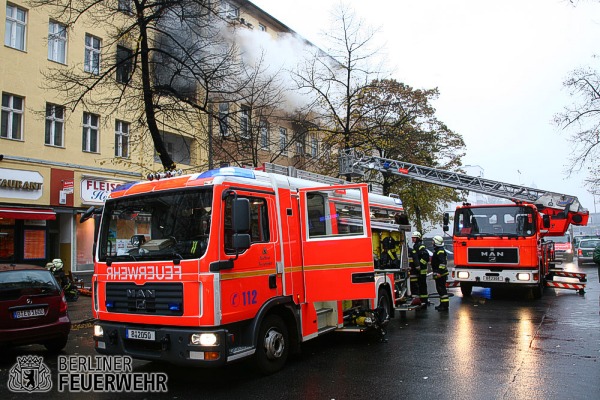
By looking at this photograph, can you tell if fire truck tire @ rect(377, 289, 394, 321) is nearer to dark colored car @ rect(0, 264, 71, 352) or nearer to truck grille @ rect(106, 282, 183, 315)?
truck grille @ rect(106, 282, 183, 315)

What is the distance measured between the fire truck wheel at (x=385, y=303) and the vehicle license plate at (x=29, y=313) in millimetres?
5404

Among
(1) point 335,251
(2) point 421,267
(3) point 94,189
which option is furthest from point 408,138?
(1) point 335,251

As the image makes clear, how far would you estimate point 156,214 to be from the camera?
228 inches

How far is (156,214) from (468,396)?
13.4 feet

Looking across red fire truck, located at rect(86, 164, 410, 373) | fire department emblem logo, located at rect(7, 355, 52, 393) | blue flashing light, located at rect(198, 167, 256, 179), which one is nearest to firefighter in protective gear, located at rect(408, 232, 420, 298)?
red fire truck, located at rect(86, 164, 410, 373)

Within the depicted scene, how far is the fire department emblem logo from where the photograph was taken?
579 centimetres

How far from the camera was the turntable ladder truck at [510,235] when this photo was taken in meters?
13.0

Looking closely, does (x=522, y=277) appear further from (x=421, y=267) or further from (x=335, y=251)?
(x=335, y=251)

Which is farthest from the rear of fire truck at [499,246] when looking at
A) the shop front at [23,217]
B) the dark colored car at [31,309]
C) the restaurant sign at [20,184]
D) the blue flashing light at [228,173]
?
the restaurant sign at [20,184]

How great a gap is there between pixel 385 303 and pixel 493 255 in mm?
5931

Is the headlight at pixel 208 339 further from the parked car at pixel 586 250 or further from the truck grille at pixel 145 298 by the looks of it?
the parked car at pixel 586 250

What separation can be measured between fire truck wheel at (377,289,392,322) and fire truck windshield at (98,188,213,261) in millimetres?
4214

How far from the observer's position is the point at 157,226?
5727 millimetres

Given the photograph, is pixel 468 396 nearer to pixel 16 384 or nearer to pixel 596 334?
pixel 596 334
